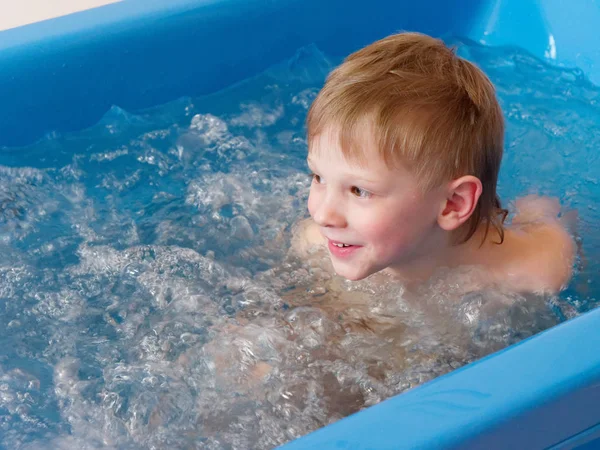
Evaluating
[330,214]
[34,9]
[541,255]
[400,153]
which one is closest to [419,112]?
[400,153]

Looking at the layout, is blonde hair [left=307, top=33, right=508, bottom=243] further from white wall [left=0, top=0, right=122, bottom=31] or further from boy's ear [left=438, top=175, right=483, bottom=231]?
white wall [left=0, top=0, right=122, bottom=31]

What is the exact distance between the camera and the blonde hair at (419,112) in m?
1.00

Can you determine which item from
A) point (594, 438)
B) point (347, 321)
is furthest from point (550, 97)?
point (594, 438)

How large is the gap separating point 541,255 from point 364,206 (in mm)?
334

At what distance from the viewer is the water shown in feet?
3.44

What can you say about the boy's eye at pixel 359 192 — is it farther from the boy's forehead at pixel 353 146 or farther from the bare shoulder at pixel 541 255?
the bare shoulder at pixel 541 255

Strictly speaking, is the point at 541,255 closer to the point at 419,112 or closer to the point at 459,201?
the point at 459,201

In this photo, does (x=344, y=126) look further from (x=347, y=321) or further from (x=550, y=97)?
(x=550, y=97)

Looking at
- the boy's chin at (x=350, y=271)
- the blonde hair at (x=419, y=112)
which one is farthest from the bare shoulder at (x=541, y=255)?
the boy's chin at (x=350, y=271)

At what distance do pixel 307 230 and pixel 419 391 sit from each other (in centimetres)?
60

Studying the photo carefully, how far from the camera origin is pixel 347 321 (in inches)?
46.0

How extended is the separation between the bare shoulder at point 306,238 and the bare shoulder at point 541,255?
0.32 m

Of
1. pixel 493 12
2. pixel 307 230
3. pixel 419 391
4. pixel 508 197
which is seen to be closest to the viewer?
pixel 419 391

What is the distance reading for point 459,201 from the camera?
3.53ft
